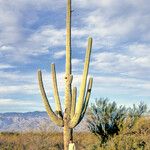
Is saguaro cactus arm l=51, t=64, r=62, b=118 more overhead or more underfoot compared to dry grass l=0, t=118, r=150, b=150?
more overhead

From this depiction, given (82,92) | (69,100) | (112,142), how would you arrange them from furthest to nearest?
(112,142) → (69,100) → (82,92)

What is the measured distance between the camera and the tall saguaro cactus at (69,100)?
12328 millimetres

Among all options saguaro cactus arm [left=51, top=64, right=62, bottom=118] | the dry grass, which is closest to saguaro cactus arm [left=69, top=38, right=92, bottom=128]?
saguaro cactus arm [left=51, top=64, right=62, bottom=118]

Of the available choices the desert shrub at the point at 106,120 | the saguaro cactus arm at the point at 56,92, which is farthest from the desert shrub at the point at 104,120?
the saguaro cactus arm at the point at 56,92

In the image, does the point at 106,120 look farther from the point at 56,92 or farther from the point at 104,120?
the point at 56,92

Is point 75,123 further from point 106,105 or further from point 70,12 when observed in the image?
point 106,105

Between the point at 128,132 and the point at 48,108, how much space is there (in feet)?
28.2

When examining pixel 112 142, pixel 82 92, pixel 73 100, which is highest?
pixel 82 92

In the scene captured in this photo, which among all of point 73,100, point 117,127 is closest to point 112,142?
point 117,127

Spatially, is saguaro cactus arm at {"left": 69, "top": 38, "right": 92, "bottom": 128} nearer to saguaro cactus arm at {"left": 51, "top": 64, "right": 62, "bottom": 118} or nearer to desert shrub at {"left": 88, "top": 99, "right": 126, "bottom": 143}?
saguaro cactus arm at {"left": 51, "top": 64, "right": 62, "bottom": 118}

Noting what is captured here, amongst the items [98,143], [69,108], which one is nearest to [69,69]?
[69,108]

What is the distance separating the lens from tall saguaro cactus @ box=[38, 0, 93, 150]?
12.3m

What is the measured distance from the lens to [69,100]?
1277cm

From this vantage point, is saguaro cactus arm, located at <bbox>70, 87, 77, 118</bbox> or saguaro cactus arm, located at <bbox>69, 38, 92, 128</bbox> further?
saguaro cactus arm, located at <bbox>69, 38, 92, 128</bbox>
